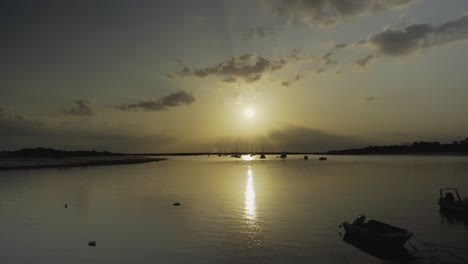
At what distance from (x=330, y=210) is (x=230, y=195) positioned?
20282mm

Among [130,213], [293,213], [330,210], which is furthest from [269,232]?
[130,213]

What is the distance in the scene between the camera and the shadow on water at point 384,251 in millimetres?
27000

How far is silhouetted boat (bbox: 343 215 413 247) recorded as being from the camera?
28391 millimetres

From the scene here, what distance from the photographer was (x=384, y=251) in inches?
1124

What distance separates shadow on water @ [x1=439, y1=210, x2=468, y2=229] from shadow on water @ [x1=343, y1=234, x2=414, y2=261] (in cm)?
1383

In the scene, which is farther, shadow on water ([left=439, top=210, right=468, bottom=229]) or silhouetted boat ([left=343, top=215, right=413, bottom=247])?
shadow on water ([left=439, top=210, right=468, bottom=229])

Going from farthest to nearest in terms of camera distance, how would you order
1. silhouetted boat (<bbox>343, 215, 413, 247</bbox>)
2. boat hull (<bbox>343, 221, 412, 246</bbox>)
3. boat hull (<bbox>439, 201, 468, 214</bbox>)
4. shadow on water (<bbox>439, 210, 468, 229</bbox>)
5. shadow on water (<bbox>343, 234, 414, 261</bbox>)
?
boat hull (<bbox>439, 201, 468, 214</bbox>)
shadow on water (<bbox>439, 210, 468, 229</bbox>)
silhouetted boat (<bbox>343, 215, 413, 247</bbox>)
boat hull (<bbox>343, 221, 412, 246</bbox>)
shadow on water (<bbox>343, 234, 414, 261</bbox>)

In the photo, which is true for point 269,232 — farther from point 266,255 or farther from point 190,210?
point 190,210

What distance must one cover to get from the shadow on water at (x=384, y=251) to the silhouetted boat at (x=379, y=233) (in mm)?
295

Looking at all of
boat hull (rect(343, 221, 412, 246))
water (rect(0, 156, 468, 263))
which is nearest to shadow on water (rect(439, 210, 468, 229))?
water (rect(0, 156, 468, 263))

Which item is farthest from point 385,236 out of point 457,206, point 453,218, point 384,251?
point 457,206

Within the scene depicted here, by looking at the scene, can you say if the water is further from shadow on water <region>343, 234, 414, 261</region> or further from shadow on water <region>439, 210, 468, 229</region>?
shadow on water <region>343, 234, 414, 261</region>

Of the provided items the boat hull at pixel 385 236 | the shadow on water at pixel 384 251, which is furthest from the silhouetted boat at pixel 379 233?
the shadow on water at pixel 384 251

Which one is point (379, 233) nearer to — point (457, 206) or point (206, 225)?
point (206, 225)
